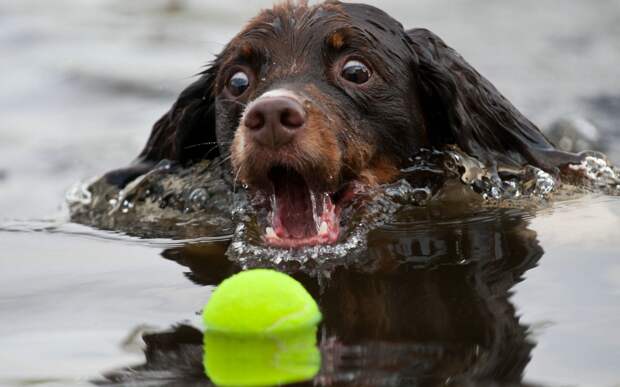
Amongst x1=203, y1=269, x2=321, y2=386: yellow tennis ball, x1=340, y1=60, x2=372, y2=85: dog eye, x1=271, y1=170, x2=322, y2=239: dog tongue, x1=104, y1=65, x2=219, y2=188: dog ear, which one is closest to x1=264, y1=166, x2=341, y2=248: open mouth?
x1=271, y1=170, x2=322, y2=239: dog tongue

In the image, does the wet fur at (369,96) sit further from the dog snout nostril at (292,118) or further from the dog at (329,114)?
the dog snout nostril at (292,118)

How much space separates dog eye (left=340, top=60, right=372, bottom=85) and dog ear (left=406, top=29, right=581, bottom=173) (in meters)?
0.34

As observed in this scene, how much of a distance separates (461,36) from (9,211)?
4649mm

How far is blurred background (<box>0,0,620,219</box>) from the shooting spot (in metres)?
8.79

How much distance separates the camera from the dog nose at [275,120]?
4832 millimetres

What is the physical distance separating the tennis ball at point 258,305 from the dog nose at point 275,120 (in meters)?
1.18

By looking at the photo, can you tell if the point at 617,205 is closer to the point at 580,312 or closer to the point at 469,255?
the point at 469,255

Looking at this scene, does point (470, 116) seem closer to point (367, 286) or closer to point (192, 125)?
point (192, 125)

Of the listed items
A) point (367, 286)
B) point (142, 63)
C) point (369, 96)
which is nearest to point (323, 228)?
point (367, 286)

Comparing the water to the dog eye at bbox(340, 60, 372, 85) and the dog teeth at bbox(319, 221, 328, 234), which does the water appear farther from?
the dog eye at bbox(340, 60, 372, 85)

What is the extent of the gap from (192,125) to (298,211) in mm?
1323

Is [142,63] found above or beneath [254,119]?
above

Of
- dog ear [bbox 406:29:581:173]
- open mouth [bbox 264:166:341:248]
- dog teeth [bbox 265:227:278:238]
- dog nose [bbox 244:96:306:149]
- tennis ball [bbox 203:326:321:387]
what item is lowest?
tennis ball [bbox 203:326:321:387]

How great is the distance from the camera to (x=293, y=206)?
528 centimetres
